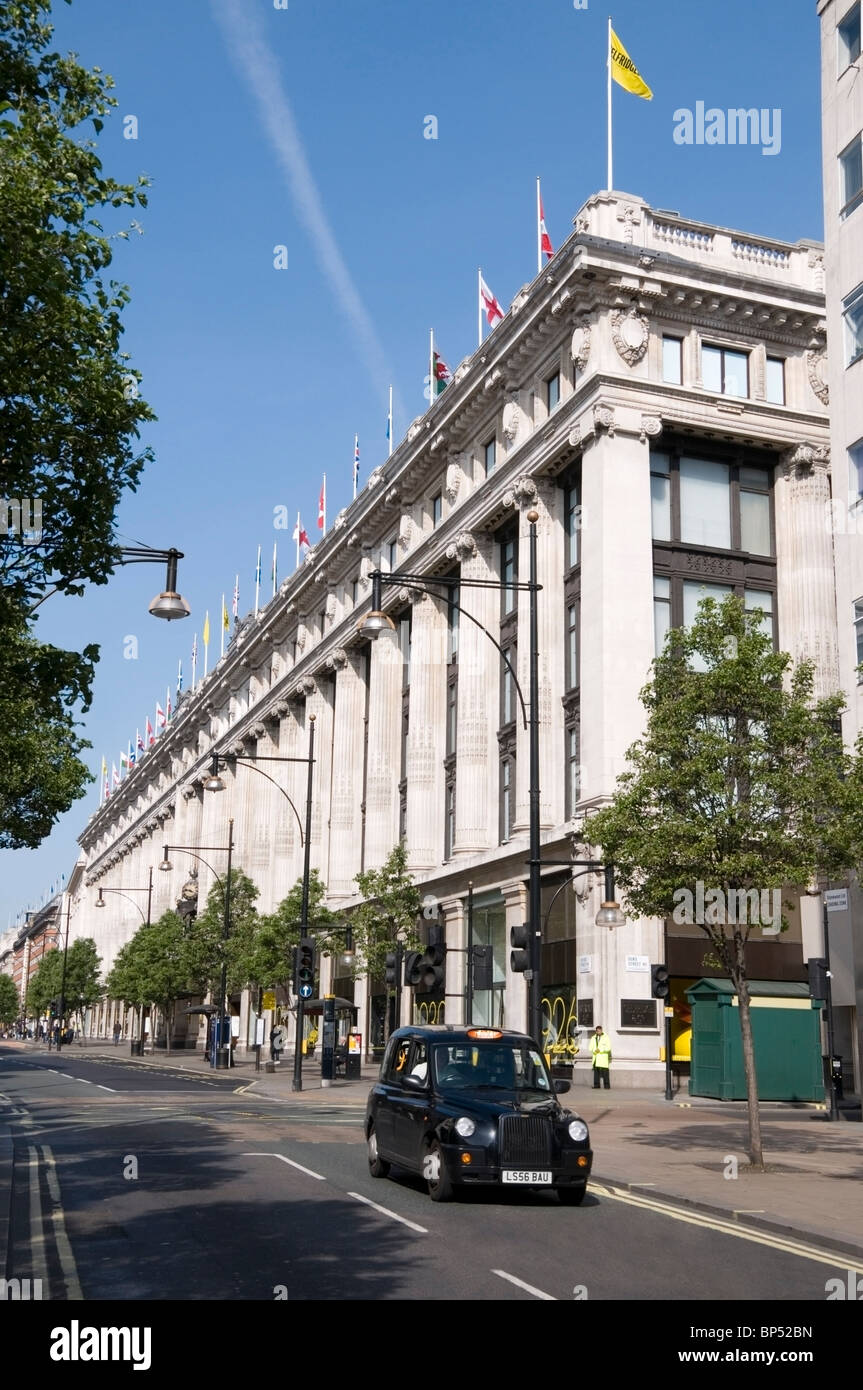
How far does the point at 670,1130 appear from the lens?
85.1ft

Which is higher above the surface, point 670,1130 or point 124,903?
point 124,903

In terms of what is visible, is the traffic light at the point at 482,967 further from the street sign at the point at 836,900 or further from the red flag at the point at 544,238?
the red flag at the point at 544,238

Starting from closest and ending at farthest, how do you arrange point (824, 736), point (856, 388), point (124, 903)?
1. point (824, 736)
2. point (856, 388)
3. point (124, 903)

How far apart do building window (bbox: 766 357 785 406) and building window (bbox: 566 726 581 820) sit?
13.0 metres

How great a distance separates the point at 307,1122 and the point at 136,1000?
6832cm

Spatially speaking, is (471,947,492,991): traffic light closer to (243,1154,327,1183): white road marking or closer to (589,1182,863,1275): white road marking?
(243,1154,327,1183): white road marking

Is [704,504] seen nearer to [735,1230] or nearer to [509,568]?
[509,568]

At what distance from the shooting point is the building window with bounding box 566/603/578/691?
147 feet

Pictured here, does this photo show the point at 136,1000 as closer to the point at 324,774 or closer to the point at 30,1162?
the point at 324,774

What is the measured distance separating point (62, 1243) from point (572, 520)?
1460 inches

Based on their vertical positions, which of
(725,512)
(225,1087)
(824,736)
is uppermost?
(725,512)

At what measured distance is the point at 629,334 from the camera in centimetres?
4366

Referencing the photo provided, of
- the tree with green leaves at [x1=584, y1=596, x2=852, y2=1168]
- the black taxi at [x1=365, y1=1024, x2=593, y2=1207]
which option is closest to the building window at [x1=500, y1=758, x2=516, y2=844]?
the tree with green leaves at [x1=584, y1=596, x2=852, y2=1168]
